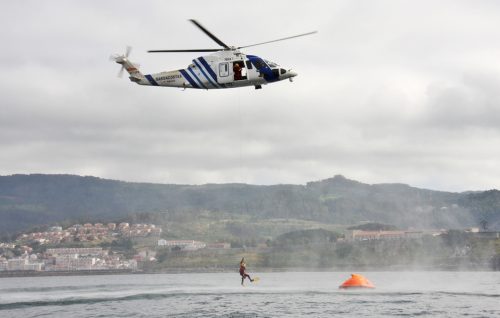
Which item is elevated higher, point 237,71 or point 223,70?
→ point 223,70

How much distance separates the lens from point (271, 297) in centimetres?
7438

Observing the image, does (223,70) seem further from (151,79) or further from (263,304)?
(263,304)

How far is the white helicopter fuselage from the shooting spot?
2195 inches

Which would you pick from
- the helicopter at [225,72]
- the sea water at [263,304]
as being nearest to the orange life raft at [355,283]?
the sea water at [263,304]

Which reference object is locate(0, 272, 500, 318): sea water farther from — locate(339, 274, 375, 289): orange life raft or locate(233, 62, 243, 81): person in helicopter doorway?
locate(233, 62, 243, 81): person in helicopter doorway

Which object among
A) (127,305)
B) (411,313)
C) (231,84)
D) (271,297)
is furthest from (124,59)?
(411,313)

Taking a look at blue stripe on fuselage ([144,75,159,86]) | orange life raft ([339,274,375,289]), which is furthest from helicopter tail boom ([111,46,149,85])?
orange life raft ([339,274,375,289])

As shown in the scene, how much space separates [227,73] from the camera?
2247 inches

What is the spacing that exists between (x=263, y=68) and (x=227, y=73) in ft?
10.6

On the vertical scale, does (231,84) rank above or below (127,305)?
above

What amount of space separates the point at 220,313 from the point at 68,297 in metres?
23.5

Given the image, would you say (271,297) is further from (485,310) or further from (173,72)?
(173,72)

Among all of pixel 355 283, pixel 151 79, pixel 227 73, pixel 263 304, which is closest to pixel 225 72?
pixel 227 73

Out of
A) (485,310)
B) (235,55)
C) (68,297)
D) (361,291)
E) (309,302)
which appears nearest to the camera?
(235,55)
